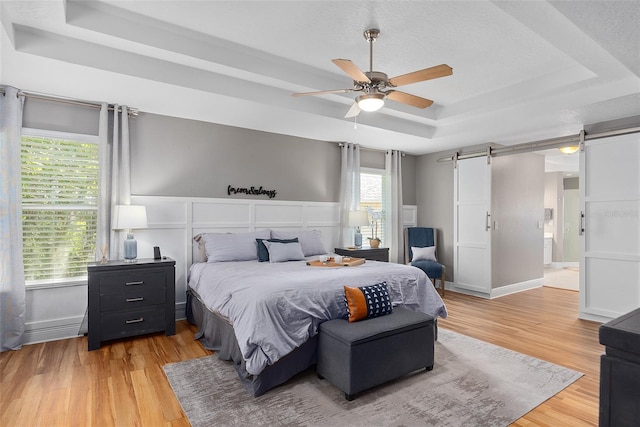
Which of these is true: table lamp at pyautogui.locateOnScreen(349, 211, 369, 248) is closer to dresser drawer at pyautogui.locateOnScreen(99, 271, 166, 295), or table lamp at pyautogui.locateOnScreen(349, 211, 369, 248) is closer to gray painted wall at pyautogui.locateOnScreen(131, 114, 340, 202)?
gray painted wall at pyautogui.locateOnScreen(131, 114, 340, 202)

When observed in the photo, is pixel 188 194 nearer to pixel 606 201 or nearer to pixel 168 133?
pixel 168 133

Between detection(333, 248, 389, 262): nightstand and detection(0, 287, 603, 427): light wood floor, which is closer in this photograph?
detection(0, 287, 603, 427): light wood floor

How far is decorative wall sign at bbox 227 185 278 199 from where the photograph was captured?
4.78 m

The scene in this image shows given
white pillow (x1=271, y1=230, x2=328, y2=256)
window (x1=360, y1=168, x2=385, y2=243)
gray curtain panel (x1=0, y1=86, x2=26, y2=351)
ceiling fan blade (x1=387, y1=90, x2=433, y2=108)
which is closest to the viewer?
ceiling fan blade (x1=387, y1=90, x2=433, y2=108)

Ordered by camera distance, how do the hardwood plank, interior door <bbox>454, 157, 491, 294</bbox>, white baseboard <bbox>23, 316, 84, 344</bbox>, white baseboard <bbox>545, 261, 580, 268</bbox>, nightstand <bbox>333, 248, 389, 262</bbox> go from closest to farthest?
1. the hardwood plank
2. white baseboard <bbox>23, 316, 84, 344</bbox>
3. nightstand <bbox>333, 248, 389, 262</bbox>
4. interior door <bbox>454, 157, 491, 294</bbox>
5. white baseboard <bbox>545, 261, 580, 268</bbox>

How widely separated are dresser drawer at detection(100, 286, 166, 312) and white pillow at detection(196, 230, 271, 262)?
645 mm

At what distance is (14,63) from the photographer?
2.85 meters

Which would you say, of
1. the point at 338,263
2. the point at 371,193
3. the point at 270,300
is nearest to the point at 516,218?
the point at 371,193

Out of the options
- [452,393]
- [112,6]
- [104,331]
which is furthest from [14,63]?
[452,393]

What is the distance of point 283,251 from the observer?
4.15 metres

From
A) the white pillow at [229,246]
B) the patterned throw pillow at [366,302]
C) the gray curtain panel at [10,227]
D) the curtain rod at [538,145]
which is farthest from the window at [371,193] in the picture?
the gray curtain panel at [10,227]

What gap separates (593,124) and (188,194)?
523 centimetres

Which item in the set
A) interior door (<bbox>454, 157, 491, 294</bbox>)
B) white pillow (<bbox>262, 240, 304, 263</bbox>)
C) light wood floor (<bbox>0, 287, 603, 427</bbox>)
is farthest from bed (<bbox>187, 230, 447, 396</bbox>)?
interior door (<bbox>454, 157, 491, 294</bbox>)

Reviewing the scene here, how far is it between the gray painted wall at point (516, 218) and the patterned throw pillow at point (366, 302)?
3.54 m
